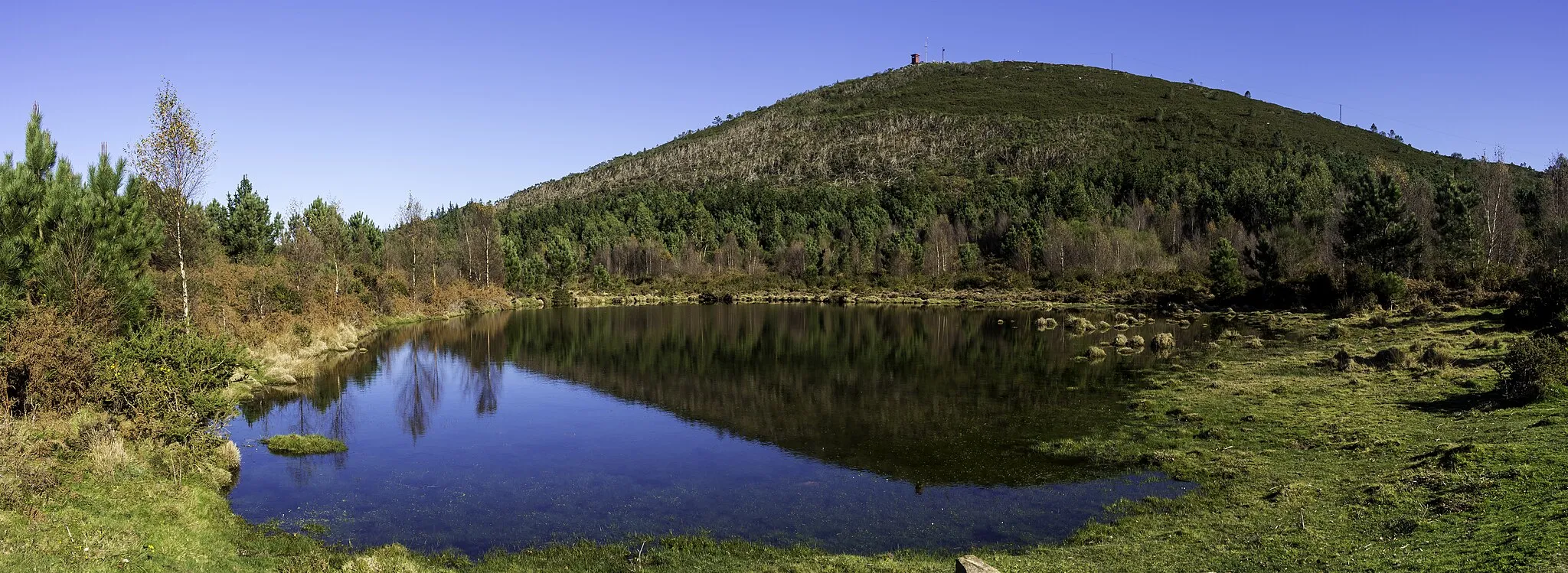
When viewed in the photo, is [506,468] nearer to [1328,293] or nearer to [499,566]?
[499,566]

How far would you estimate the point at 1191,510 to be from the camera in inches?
651

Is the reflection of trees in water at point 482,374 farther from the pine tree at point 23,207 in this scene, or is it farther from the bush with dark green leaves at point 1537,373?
the bush with dark green leaves at point 1537,373

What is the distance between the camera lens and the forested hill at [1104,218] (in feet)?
233

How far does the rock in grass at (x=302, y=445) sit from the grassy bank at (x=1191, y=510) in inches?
→ 115

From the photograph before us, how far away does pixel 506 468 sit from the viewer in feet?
75.3

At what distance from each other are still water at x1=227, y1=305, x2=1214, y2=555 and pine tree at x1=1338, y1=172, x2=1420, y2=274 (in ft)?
83.9

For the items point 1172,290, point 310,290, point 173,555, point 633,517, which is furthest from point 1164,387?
point 1172,290

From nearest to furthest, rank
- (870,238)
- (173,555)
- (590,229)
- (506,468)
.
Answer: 1. (173,555)
2. (506,468)
3. (870,238)
4. (590,229)

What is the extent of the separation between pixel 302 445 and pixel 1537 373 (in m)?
32.4

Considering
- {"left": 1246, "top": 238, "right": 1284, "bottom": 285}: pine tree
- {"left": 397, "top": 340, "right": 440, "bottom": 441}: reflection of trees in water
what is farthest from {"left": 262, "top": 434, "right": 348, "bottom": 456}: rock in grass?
{"left": 1246, "top": 238, "right": 1284, "bottom": 285}: pine tree

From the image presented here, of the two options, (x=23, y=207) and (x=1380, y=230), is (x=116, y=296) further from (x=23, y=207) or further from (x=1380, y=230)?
(x=1380, y=230)

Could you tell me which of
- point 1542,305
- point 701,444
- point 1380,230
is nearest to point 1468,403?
point 1542,305

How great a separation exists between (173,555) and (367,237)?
304ft

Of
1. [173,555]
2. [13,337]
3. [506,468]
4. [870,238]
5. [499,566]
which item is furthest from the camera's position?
[870,238]
